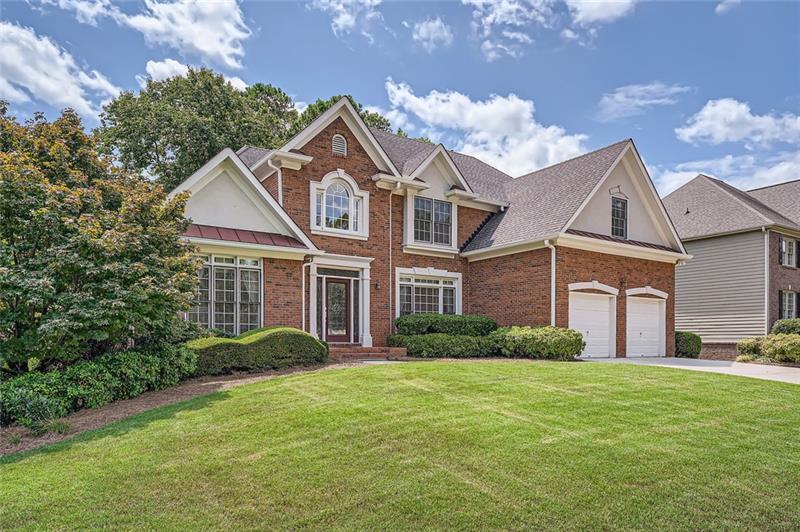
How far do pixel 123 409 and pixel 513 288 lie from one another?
12.4 metres

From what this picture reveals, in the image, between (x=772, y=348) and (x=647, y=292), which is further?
(x=647, y=292)

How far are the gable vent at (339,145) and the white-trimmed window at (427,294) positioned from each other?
4442mm

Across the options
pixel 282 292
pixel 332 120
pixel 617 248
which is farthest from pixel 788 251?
pixel 282 292

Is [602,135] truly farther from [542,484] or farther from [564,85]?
[542,484]

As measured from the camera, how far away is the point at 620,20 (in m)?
14.4

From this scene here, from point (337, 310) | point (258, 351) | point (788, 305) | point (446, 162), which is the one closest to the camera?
point (258, 351)

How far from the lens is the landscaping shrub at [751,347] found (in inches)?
770

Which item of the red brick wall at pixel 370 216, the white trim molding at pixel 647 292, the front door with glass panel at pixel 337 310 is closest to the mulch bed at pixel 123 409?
the front door with glass panel at pixel 337 310

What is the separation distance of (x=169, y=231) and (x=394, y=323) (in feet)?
30.0

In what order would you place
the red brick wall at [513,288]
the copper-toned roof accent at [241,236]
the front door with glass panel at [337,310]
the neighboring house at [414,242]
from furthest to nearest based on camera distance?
the front door with glass panel at [337,310]
the red brick wall at [513,288]
the neighboring house at [414,242]
the copper-toned roof accent at [241,236]

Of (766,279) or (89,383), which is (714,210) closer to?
(766,279)

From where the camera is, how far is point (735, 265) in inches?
909

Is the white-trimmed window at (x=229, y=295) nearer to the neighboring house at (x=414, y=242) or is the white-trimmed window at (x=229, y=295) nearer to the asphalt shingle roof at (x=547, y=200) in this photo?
the neighboring house at (x=414, y=242)

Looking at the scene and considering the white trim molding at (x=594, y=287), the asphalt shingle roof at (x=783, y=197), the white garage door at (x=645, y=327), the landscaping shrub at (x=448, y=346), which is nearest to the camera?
the landscaping shrub at (x=448, y=346)
